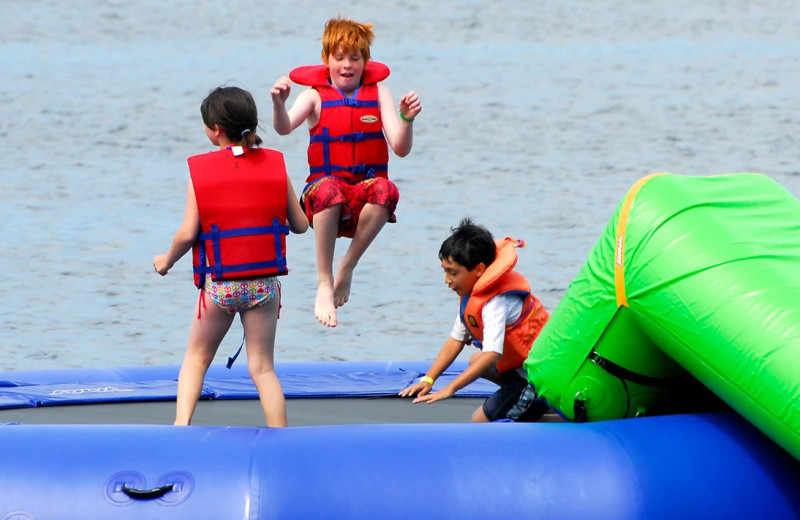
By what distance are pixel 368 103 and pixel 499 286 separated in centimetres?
94

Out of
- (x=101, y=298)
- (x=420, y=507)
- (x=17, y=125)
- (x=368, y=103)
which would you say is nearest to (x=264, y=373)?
(x=420, y=507)

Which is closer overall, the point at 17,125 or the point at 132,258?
the point at 132,258

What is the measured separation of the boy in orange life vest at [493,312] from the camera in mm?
4441

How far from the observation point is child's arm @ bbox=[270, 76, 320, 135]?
4.61 metres

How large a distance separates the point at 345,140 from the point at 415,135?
512 inches

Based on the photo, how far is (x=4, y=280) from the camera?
39.8 ft

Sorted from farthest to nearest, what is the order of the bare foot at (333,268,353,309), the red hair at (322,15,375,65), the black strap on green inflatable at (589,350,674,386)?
the bare foot at (333,268,353,309) → the red hair at (322,15,375,65) → the black strap on green inflatable at (589,350,674,386)

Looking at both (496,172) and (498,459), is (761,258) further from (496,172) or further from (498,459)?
(496,172)

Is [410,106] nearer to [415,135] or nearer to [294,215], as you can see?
[294,215]

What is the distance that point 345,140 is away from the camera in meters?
4.95

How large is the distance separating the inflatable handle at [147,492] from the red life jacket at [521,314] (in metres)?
1.36

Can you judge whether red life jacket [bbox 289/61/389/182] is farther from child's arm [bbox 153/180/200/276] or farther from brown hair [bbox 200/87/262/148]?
child's arm [bbox 153/180/200/276]

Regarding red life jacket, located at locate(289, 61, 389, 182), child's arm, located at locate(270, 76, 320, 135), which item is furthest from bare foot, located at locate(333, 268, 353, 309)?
child's arm, located at locate(270, 76, 320, 135)

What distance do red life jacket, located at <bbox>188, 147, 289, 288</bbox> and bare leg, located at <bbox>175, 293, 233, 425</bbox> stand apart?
0.48ft
